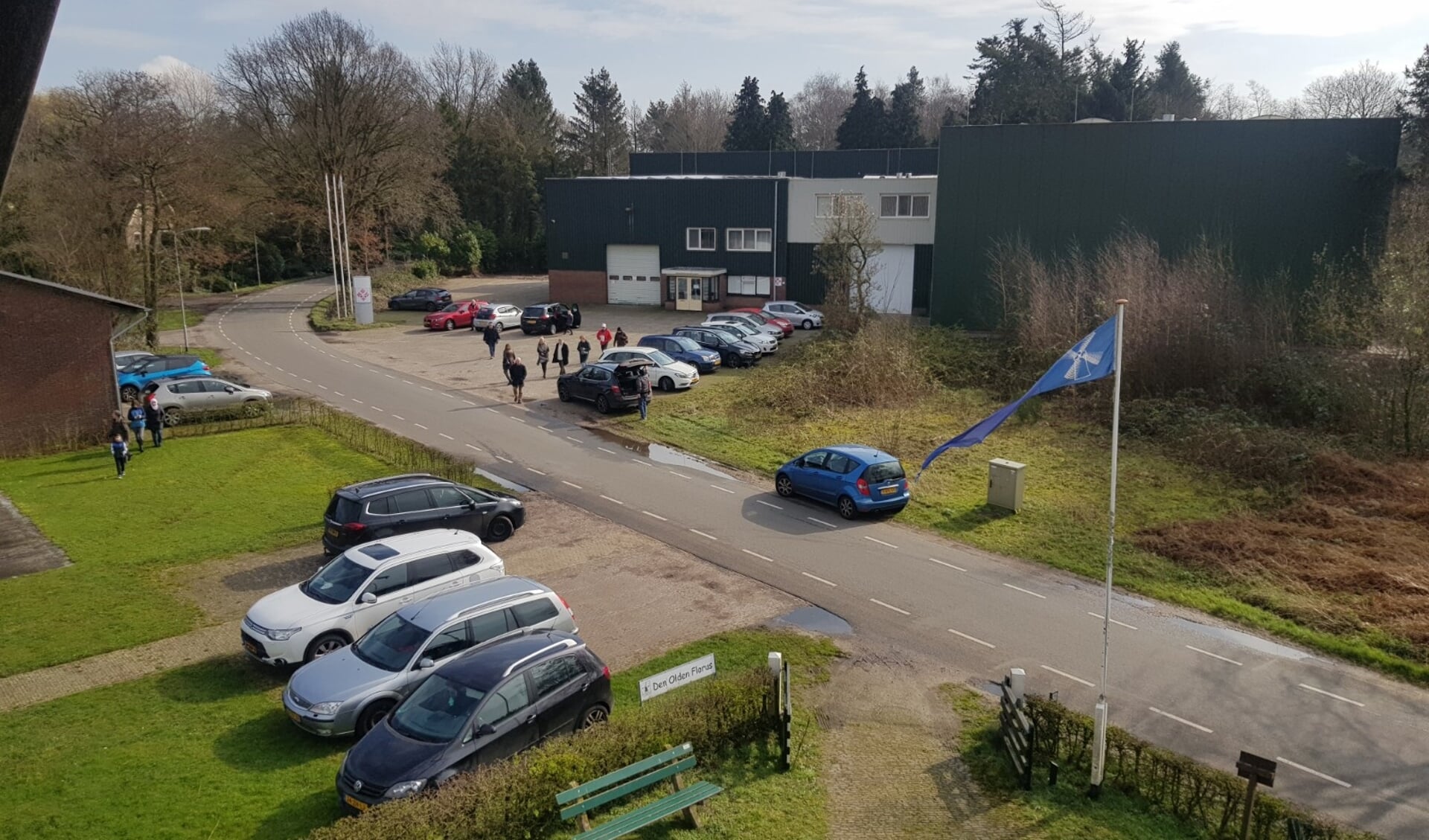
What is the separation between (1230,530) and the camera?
18.0 m

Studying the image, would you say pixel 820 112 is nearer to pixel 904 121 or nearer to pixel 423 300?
pixel 904 121


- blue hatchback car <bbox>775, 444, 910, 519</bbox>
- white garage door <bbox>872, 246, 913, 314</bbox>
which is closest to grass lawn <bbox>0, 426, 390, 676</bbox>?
blue hatchback car <bbox>775, 444, 910, 519</bbox>

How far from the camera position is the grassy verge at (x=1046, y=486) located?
1533 cm

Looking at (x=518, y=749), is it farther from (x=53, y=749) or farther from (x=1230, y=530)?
(x=1230, y=530)

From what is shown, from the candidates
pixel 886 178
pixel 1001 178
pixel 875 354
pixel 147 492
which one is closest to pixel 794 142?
pixel 886 178

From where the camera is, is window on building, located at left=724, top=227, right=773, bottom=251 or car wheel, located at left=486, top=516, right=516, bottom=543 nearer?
car wheel, located at left=486, top=516, right=516, bottom=543

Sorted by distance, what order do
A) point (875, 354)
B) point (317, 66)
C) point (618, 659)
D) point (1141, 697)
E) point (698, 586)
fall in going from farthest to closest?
point (317, 66), point (875, 354), point (698, 586), point (618, 659), point (1141, 697)

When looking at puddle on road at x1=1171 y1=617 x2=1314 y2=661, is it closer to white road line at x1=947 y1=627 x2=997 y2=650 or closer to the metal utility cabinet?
white road line at x1=947 y1=627 x2=997 y2=650

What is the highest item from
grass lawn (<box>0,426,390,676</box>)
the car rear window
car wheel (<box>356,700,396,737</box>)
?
the car rear window

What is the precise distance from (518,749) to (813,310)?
129 ft

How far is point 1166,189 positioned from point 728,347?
18.5m

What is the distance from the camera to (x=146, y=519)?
754 inches

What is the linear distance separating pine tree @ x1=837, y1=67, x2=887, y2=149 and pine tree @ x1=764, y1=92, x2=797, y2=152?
5614mm

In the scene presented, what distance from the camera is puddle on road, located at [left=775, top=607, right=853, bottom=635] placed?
47.0ft
